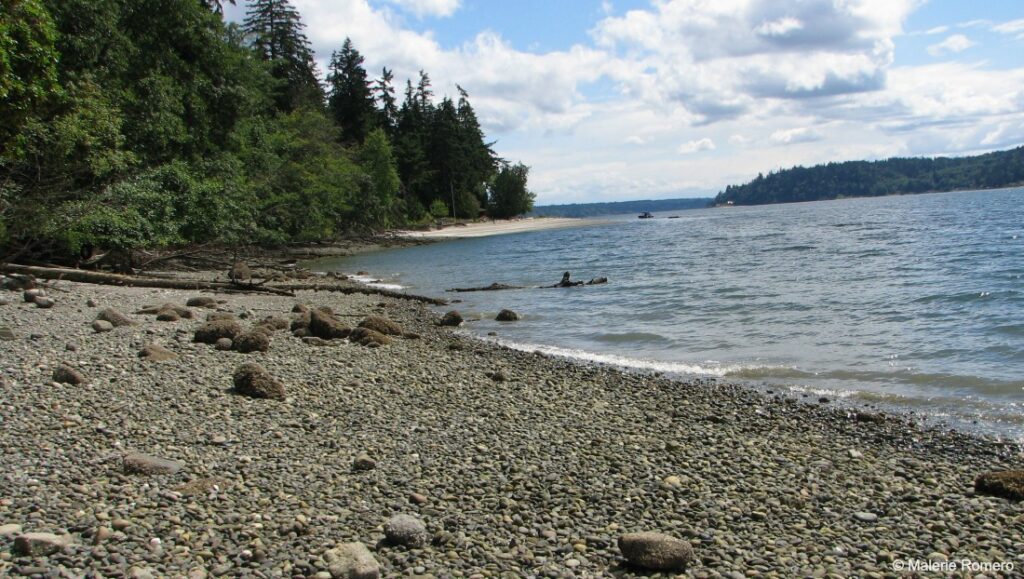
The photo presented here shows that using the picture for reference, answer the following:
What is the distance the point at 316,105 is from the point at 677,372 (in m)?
59.9

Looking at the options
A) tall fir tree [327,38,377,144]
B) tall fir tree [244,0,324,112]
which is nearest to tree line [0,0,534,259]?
tall fir tree [244,0,324,112]

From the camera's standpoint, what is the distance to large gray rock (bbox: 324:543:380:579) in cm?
424

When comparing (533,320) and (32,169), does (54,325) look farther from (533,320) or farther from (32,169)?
(533,320)

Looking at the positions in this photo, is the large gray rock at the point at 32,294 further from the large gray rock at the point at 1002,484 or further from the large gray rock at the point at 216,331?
the large gray rock at the point at 1002,484

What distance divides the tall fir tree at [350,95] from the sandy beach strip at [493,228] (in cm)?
1573

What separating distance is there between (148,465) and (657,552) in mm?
4099

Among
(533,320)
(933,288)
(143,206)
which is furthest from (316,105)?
(933,288)

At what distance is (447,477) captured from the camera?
19.8 ft

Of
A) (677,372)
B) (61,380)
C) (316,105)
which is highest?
(316,105)

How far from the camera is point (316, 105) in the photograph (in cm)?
6406

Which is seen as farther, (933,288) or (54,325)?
(933,288)

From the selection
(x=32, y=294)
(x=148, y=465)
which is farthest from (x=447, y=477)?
(x=32, y=294)

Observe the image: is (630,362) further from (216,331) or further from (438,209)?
(438,209)

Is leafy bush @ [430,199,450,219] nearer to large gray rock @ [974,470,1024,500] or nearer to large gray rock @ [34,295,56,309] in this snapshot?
large gray rock @ [34,295,56,309]
